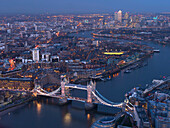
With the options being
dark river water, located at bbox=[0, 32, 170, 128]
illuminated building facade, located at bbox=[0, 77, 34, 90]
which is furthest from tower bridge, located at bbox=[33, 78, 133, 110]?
illuminated building facade, located at bbox=[0, 77, 34, 90]

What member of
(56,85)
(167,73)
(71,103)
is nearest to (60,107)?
(71,103)

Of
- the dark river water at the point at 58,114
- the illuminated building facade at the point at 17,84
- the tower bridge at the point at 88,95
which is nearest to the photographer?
the dark river water at the point at 58,114

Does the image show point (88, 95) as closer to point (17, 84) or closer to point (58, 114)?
point (58, 114)

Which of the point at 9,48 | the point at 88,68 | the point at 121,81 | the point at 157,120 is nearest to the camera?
the point at 157,120

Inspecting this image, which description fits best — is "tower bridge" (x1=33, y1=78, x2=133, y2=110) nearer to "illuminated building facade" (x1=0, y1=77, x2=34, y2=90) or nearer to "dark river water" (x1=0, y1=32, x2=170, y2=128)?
"dark river water" (x1=0, y1=32, x2=170, y2=128)

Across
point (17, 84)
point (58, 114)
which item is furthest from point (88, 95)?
point (17, 84)

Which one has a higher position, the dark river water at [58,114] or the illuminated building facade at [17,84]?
the illuminated building facade at [17,84]

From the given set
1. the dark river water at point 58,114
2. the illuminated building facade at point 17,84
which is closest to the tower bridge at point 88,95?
the dark river water at point 58,114

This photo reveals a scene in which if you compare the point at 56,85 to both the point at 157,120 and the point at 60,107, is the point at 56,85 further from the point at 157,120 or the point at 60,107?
the point at 157,120

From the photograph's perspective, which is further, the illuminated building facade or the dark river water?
the illuminated building facade

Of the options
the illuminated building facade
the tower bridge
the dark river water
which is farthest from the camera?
the illuminated building facade

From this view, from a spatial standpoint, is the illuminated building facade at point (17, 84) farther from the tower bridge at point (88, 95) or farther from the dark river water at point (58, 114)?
the dark river water at point (58, 114)
